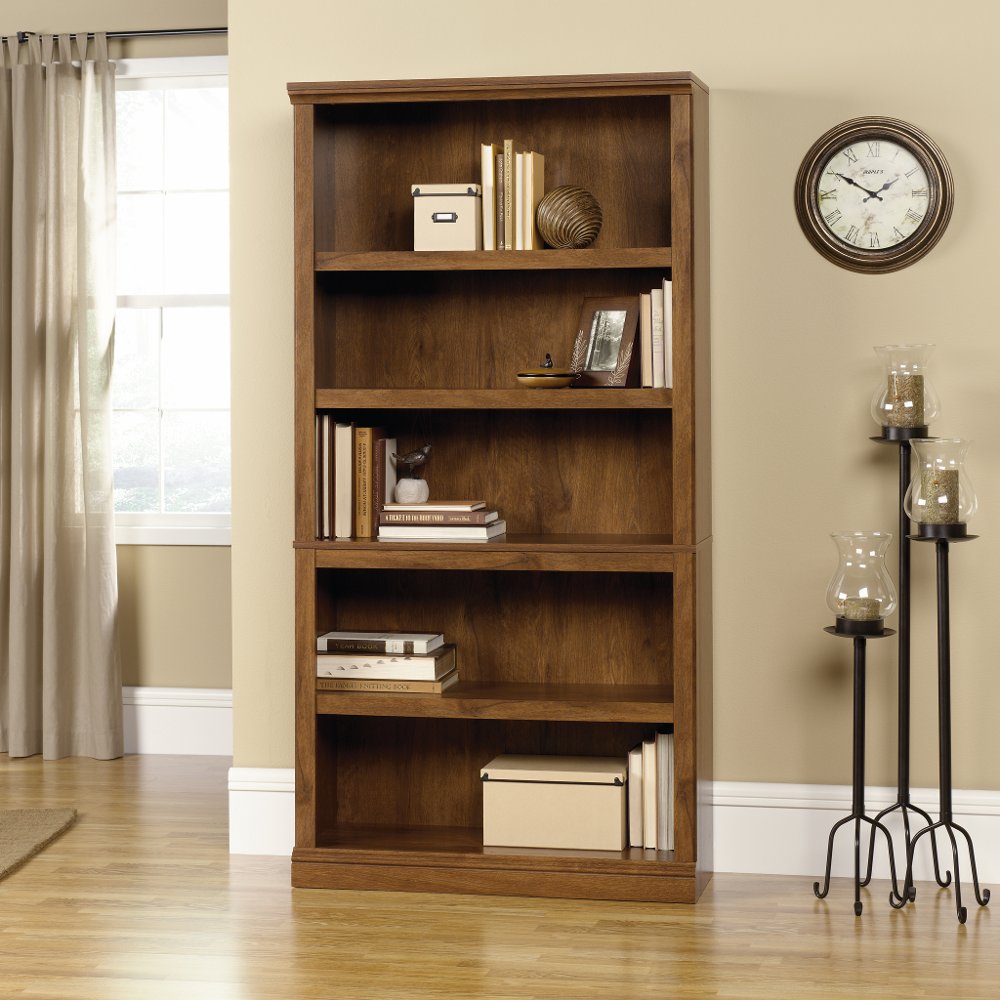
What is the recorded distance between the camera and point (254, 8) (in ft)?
12.3

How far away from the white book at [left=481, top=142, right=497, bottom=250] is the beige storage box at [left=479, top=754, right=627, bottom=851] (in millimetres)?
1318

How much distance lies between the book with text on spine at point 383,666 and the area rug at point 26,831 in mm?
957

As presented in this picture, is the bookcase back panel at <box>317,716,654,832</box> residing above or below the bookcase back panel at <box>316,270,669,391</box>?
below

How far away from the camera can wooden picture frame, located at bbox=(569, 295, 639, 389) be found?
347 cm

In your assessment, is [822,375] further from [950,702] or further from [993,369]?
[950,702]

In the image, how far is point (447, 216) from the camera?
11.4ft

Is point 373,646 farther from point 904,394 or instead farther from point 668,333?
point 904,394

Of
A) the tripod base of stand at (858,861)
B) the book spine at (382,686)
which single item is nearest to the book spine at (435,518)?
the book spine at (382,686)

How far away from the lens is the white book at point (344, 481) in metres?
3.53

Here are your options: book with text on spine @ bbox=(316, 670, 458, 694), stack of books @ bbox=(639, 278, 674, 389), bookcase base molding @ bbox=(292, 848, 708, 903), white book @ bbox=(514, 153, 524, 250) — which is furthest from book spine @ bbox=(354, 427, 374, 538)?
bookcase base molding @ bbox=(292, 848, 708, 903)

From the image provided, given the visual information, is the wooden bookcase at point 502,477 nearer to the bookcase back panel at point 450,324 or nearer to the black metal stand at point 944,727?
the bookcase back panel at point 450,324

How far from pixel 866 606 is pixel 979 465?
1.71 ft

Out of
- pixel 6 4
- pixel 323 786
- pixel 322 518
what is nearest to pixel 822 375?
pixel 322 518

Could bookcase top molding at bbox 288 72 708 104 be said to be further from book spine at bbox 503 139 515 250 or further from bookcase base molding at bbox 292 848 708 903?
bookcase base molding at bbox 292 848 708 903
